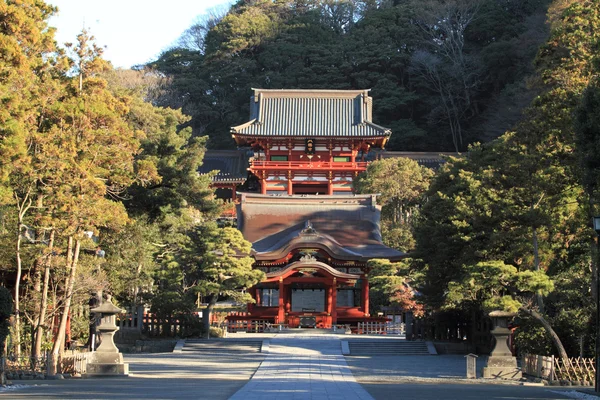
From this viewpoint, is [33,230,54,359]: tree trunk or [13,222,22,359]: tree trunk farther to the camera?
[33,230,54,359]: tree trunk

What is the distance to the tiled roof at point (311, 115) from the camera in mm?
46812

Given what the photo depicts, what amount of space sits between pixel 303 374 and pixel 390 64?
4502 centimetres

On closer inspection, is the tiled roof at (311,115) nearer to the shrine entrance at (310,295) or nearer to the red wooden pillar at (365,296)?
the shrine entrance at (310,295)

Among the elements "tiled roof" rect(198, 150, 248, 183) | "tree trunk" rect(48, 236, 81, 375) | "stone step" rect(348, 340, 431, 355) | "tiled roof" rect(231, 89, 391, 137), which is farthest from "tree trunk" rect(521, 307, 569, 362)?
"tiled roof" rect(198, 150, 248, 183)

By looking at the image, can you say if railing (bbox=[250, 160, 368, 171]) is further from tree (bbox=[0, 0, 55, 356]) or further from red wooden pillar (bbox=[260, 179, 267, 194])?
tree (bbox=[0, 0, 55, 356])

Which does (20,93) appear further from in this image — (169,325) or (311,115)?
(311,115)

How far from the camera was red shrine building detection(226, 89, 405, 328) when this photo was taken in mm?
32188

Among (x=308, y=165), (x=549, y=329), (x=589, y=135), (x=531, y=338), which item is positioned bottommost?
(x=531, y=338)

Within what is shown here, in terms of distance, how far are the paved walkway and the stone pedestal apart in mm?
3173

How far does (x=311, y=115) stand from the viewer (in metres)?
48.4

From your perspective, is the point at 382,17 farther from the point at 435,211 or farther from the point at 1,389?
the point at 1,389

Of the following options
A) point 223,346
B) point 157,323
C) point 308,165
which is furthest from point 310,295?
point 308,165

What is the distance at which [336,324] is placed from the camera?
32531 mm

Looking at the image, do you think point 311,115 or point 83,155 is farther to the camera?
point 311,115
